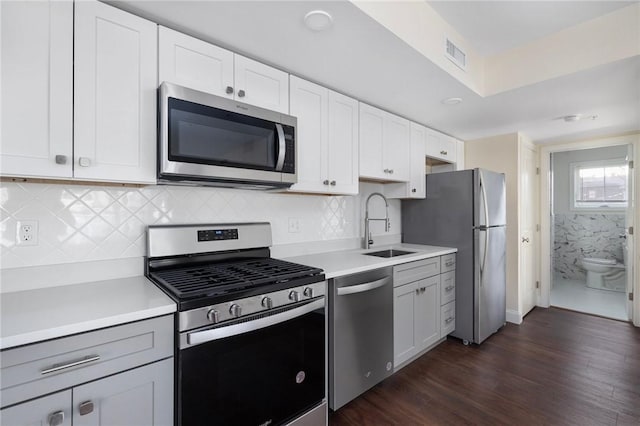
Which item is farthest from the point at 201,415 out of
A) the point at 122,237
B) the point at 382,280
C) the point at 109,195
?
the point at 382,280

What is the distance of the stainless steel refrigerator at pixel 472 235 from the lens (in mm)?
2768

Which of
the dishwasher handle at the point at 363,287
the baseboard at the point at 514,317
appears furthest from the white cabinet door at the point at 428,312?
the baseboard at the point at 514,317

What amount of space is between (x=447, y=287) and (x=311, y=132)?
77.0 inches

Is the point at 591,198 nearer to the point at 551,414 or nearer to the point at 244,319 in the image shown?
the point at 551,414

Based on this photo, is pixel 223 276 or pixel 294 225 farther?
pixel 294 225

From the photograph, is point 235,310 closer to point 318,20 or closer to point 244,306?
point 244,306

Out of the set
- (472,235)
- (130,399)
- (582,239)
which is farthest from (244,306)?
(582,239)

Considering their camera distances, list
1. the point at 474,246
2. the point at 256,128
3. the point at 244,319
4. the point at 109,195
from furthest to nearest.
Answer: the point at 474,246, the point at 256,128, the point at 109,195, the point at 244,319

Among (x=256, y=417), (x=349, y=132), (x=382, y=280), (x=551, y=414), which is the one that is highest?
(x=349, y=132)

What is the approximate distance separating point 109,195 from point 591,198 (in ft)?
22.4

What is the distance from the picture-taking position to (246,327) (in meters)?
1.28

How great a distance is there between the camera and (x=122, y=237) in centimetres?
153

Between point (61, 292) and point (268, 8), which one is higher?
point (268, 8)

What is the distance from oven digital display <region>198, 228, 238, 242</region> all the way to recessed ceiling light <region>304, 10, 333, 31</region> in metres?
1.22
